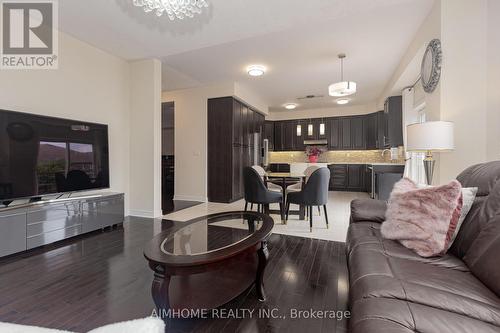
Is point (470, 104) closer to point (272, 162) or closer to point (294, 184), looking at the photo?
point (294, 184)

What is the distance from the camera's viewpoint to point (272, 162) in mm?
8758

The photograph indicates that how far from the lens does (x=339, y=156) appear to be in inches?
321

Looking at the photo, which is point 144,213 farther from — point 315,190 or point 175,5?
point 175,5

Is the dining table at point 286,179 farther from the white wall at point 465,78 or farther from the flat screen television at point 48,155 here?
the flat screen television at point 48,155

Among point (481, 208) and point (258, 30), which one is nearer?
point (481, 208)

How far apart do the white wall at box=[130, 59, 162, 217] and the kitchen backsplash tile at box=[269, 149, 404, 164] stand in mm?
5160

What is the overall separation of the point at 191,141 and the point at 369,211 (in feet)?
15.2

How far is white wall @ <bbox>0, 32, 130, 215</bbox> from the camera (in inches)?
113

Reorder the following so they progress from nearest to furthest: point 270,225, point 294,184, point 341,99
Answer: point 270,225
point 294,184
point 341,99

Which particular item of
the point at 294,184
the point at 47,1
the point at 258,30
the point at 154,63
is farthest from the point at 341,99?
the point at 47,1

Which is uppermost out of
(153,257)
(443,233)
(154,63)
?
(154,63)

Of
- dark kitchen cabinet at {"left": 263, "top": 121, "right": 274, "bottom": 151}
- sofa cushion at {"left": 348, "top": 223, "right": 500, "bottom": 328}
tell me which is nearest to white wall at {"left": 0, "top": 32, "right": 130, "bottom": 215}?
sofa cushion at {"left": 348, "top": 223, "right": 500, "bottom": 328}

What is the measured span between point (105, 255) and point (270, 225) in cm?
189

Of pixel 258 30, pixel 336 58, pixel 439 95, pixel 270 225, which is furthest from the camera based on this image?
pixel 336 58
